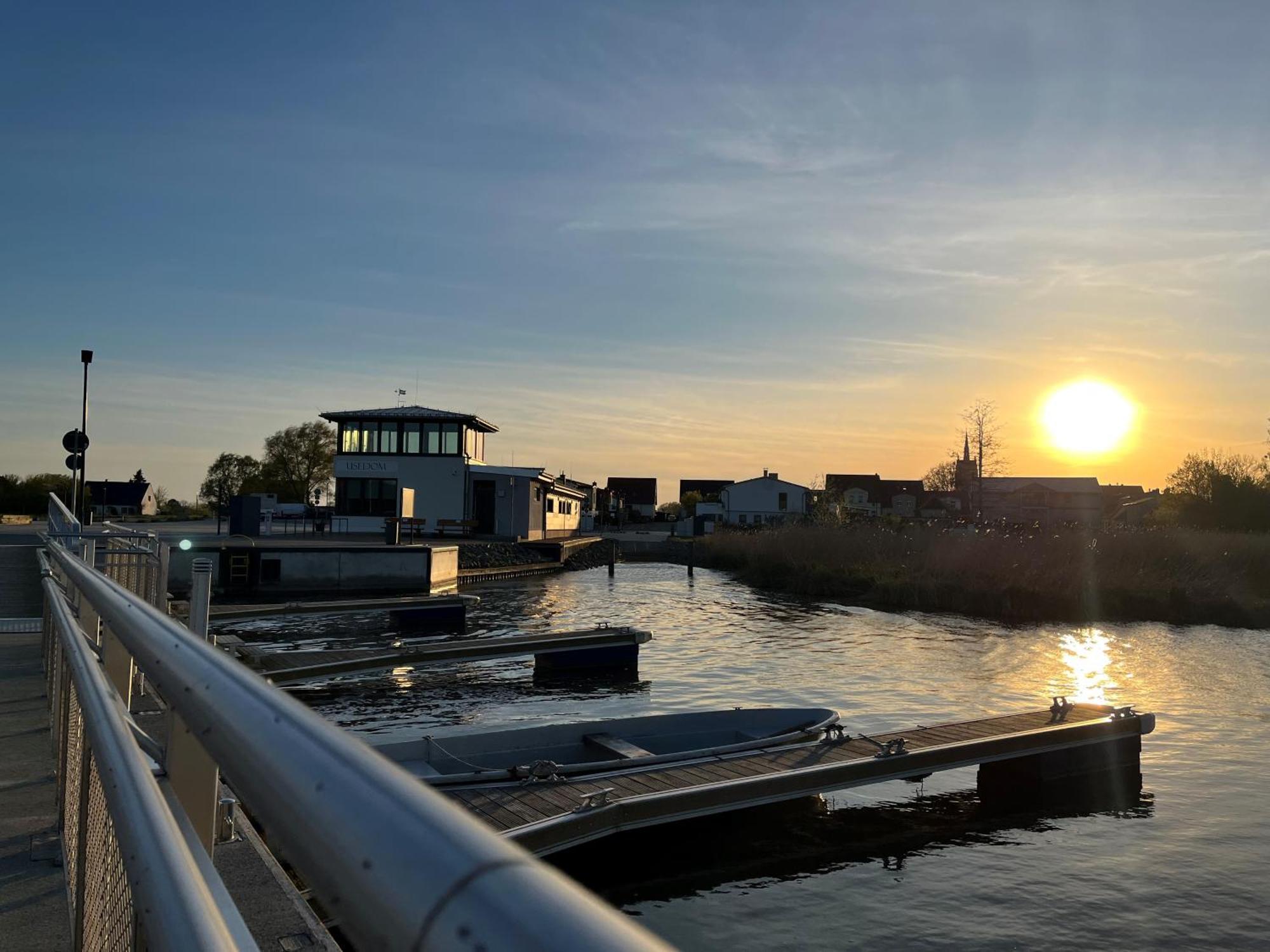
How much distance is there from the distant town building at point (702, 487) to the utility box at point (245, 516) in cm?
9365

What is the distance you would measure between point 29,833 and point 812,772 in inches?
273

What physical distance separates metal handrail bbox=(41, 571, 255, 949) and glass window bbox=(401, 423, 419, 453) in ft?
158

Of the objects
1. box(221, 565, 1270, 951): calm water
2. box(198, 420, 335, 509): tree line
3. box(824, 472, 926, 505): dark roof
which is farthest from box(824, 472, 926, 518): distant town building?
box(221, 565, 1270, 951): calm water

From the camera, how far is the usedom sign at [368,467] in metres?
49.0

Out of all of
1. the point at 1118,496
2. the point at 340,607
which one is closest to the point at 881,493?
the point at 1118,496

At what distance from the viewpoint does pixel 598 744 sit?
1102 cm

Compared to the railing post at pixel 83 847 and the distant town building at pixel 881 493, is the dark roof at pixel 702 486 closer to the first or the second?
the distant town building at pixel 881 493

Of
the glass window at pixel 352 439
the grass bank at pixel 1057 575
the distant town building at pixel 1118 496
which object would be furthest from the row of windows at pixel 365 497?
the distant town building at pixel 1118 496

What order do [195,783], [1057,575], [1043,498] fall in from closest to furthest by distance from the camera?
[195,783] < [1057,575] < [1043,498]

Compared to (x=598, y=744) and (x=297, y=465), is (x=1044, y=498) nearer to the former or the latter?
(x=297, y=465)

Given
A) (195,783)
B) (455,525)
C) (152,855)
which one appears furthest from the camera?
(455,525)

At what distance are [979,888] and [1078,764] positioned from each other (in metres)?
3.58

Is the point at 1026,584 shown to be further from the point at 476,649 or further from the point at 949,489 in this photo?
the point at 949,489

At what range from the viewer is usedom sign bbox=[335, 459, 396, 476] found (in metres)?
49.0
